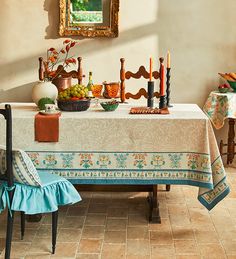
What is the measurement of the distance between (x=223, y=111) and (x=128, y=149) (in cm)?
194

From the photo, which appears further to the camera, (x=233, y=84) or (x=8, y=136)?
(x=233, y=84)

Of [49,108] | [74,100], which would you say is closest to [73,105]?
[74,100]

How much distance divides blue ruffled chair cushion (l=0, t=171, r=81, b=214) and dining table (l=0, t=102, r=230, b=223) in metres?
0.33

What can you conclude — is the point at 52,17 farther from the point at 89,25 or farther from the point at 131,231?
the point at 131,231

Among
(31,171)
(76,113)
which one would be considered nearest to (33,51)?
(76,113)

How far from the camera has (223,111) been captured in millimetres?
4836

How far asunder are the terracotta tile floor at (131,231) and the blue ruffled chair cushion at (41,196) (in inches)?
14.5

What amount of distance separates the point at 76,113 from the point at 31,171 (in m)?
0.76

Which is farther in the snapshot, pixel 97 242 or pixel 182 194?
pixel 182 194

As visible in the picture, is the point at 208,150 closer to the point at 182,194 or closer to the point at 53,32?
the point at 182,194

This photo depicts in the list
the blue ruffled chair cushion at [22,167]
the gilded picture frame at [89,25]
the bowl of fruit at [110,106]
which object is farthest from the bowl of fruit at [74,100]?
the gilded picture frame at [89,25]

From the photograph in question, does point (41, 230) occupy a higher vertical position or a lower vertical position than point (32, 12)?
lower

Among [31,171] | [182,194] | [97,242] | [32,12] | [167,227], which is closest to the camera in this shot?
[31,171]

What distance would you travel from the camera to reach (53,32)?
16.9 ft
